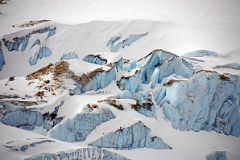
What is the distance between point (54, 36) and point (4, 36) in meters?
5.79

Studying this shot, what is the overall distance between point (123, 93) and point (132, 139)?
495 centimetres

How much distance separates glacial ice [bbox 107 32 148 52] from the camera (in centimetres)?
5166

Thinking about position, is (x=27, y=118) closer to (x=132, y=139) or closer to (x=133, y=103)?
(x=132, y=139)

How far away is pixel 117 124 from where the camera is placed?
34406 mm

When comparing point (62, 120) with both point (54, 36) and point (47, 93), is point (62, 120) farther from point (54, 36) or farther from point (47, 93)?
point (54, 36)

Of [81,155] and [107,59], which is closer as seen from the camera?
[81,155]

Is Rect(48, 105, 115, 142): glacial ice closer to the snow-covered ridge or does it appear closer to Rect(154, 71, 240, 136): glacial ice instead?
the snow-covered ridge

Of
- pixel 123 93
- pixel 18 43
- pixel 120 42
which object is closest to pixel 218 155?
pixel 123 93

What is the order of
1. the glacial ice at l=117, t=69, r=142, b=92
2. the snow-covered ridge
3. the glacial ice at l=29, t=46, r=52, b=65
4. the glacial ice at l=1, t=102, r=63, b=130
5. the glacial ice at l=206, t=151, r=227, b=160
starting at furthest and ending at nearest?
1. the glacial ice at l=29, t=46, r=52, b=65
2. the glacial ice at l=117, t=69, r=142, b=92
3. the glacial ice at l=206, t=151, r=227, b=160
4. the snow-covered ridge
5. the glacial ice at l=1, t=102, r=63, b=130

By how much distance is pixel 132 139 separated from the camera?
3428 cm

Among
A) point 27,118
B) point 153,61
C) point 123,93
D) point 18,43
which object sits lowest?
point 27,118

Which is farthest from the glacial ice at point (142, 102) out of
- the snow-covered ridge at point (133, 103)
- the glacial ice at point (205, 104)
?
the glacial ice at point (205, 104)

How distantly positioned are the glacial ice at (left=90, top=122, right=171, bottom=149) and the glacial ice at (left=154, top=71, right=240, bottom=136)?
3.53m

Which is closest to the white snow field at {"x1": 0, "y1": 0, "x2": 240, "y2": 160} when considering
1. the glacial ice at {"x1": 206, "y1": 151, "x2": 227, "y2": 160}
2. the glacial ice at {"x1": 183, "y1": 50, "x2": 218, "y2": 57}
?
the glacial ice at {"x1": 206, "y1": 151, "x2": 227, "y2": 160}
